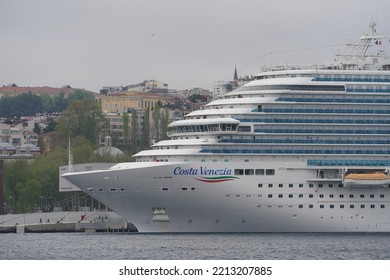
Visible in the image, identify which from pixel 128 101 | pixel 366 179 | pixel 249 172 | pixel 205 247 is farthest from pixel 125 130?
pixel 205 247

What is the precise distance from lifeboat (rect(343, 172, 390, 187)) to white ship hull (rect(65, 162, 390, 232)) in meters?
0.65

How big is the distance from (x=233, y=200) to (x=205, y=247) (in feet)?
23.2

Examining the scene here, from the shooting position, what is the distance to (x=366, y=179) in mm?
60406

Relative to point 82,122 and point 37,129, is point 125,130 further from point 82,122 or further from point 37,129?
point 37,129

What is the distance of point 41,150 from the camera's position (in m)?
118

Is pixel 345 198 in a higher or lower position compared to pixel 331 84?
lower

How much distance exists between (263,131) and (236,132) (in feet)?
4.06

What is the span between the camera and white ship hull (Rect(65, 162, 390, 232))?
59.5 metres

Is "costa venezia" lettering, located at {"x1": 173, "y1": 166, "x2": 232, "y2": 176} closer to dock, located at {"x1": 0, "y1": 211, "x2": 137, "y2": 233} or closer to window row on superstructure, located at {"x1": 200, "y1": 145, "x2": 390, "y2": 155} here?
window row on superstructure, located at {"x1": 200, "y1": 145, "x2": 390, "y2": 155}

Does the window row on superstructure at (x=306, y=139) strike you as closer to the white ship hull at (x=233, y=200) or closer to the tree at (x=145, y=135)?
the white ship hull at (x=233, y=200)

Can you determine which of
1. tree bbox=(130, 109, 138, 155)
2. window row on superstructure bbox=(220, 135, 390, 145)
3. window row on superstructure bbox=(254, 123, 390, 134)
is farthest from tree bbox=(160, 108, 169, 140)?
window row on superstructure bbox=(220, 135, 390, 145)

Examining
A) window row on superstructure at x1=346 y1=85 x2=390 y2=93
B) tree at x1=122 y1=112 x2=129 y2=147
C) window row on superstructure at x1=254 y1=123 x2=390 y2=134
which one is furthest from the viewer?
tree at x1=122 y1=112 x2=129 y2=147

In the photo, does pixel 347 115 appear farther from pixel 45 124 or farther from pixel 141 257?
pixel 45 124
